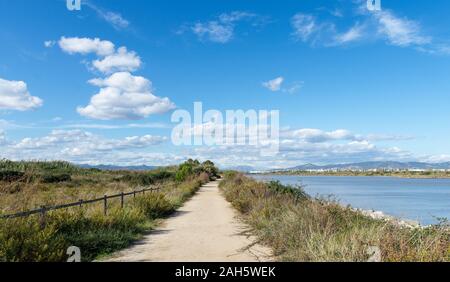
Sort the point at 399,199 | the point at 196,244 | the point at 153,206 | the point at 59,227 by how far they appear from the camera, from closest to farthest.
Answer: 1. the point at 59,227
2. the point at 196,244
3. the point at 153,206
4. the point at 399,199

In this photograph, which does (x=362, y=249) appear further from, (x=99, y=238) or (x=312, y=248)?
(x=99, y=238)

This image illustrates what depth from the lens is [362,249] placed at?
7629 millimetres

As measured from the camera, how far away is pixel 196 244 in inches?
452

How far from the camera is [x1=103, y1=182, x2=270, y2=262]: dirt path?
9625 millimetres

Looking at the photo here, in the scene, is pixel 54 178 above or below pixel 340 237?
below

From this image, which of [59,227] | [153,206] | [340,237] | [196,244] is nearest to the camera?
[340,237]

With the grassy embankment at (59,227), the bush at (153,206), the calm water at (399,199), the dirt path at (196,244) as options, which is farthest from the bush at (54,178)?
the dirt path at (196,244)

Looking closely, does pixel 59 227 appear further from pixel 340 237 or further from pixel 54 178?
pixel 54 178

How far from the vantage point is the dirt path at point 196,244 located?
9625mm

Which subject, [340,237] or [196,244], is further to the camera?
[196,244]

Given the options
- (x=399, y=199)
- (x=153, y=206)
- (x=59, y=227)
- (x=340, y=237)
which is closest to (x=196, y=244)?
(x=59, y=227)

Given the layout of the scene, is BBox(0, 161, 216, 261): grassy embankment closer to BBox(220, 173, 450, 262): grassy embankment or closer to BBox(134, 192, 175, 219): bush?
BBox(134, 192, 175, 219): bush

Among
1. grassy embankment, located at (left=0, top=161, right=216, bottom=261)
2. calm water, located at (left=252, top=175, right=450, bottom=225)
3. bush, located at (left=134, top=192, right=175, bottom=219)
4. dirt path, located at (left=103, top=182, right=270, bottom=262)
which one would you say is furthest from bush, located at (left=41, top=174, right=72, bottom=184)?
dirt path, located at (left=103, top=182, right=270, bottom=262)
